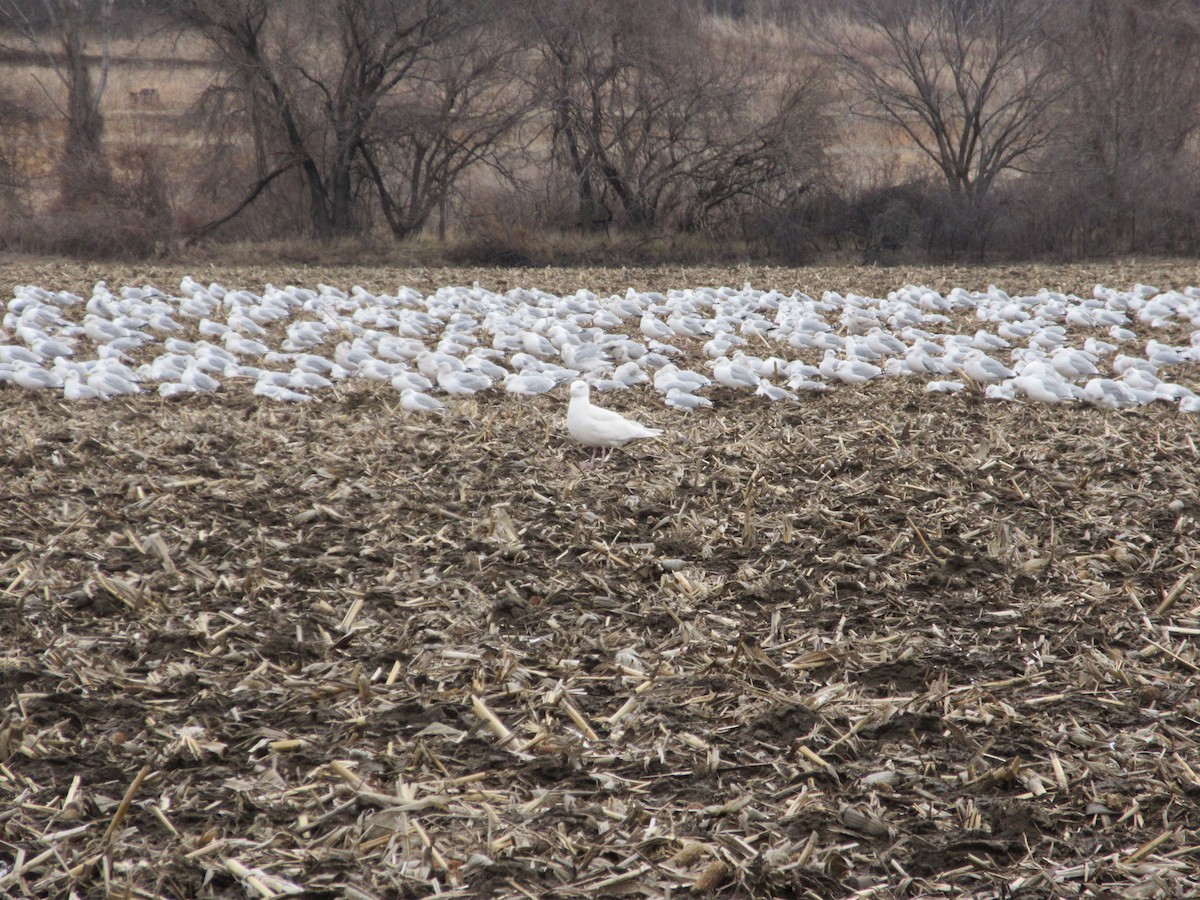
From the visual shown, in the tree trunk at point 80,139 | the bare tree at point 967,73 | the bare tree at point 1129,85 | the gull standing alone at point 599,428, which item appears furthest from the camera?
the bare tree at point 967,73

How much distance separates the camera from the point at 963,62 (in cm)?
2467

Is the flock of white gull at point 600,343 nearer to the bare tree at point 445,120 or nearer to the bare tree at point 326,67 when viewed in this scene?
the bare tree at point 326,67

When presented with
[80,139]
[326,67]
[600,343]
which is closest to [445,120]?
[326,67]

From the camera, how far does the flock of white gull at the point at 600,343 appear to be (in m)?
7.83

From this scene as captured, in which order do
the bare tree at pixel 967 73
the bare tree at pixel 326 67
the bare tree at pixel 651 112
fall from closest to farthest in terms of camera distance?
the bare tree at pixel 326 67
the bare tree at pixel 651 112
the bare tree at pixel 967 73

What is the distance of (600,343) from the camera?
919 centimetres

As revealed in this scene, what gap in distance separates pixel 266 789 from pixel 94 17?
1317 inches

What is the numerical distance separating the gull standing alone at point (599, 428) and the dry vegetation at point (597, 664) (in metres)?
0.17

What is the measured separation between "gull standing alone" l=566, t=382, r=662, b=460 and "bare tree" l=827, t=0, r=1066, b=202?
20.2 metres

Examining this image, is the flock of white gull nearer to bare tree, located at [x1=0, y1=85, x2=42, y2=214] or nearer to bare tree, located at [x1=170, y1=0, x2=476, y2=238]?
bare tree, located at [x1=170, y1=0, x2=476, y2=238]

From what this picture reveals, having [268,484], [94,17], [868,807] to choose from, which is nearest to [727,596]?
[868,807]

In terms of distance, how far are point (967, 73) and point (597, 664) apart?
2452cm

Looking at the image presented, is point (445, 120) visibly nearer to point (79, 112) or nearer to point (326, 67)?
point (326, 67)

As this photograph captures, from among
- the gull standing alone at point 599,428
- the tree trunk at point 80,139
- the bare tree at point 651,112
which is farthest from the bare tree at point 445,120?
the gull standing alone at point 599,428
